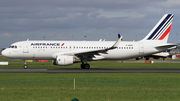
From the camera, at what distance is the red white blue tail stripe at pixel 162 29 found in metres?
46.0

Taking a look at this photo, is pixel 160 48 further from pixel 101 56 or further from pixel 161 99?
pixel 161 99

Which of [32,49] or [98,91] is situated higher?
[32,49]

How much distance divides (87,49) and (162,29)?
14.4 m

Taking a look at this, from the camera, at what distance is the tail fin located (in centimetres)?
4597

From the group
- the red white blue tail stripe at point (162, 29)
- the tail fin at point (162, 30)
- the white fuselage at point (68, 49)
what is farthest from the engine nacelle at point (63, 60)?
the red white blue tail stripe at point (162, 29)

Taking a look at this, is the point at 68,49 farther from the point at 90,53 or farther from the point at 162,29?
the point at 162,29

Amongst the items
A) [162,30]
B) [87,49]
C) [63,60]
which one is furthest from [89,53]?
[162,30]

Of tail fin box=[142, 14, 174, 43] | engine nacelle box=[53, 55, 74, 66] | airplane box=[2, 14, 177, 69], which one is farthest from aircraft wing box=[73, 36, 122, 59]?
tail fin box=[142, 14, 174, 43]

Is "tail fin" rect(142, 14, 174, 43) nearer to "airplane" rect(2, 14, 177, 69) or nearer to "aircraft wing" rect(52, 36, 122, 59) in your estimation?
"airplane" rect(2, 14, 177, 69)

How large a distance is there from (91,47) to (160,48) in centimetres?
1190

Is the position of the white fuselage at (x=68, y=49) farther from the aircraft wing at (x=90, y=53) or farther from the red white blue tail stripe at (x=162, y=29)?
the red white blue tail stripe at (x=162, y=29)

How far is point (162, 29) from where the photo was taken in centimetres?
4628

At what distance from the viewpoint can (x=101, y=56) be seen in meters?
41.8

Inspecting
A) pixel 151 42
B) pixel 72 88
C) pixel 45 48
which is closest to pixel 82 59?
pixel 45 48
